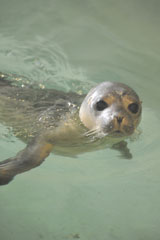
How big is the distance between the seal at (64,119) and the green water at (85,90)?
10.3 inches

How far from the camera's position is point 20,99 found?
12.5 feet

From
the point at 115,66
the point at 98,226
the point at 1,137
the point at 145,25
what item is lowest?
the point at 98,226

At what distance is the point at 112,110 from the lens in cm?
298

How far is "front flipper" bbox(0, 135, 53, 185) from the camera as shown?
2.62 m

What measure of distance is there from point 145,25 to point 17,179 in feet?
10.3

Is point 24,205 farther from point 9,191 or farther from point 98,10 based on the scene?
point 98,10

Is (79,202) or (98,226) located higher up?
(79,202)

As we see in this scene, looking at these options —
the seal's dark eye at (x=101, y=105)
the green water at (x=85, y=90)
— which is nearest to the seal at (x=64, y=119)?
the seal's dark eye at (x=101, y=105)

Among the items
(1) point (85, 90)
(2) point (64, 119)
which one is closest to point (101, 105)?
(2) point (64, 119)

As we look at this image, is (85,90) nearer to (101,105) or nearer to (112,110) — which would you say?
(101,105)

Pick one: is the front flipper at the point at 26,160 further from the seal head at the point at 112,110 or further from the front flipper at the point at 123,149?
the front flipper at the point at 123,149

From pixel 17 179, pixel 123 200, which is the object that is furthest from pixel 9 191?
pixel 123 200

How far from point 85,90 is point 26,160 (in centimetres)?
196

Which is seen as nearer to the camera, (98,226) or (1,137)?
(98,226)
